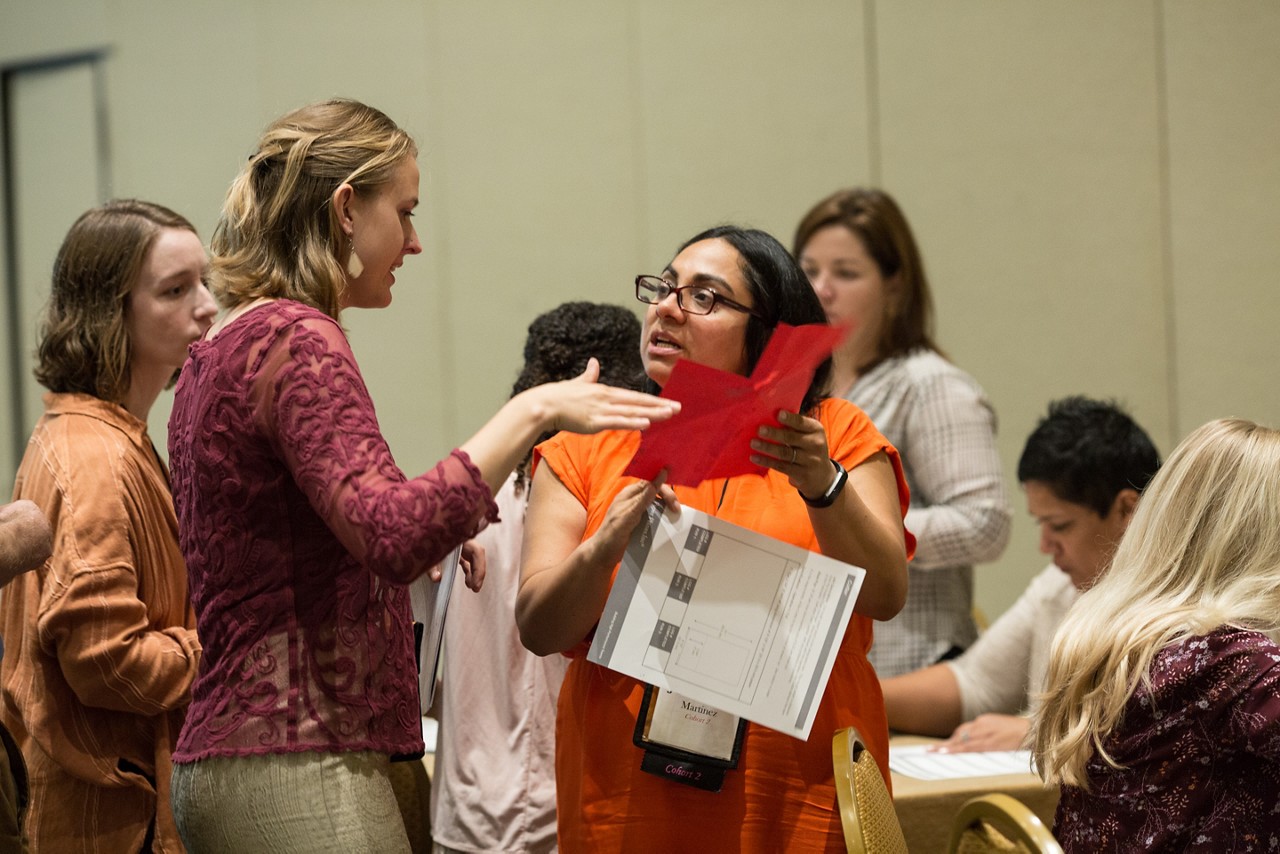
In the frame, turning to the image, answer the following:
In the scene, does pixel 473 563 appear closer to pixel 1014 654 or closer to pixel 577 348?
pixel 577 348

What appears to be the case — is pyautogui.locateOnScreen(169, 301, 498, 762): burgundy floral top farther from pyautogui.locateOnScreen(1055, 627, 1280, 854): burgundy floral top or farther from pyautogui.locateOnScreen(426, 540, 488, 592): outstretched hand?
pyautogui.locateOnScreen(1055, 627, 1280, 854): burgundy floral top

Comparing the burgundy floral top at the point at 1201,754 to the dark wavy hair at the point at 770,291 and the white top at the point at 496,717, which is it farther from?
the white top at the point at 496,717

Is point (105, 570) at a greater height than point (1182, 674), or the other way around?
point (105, 570)

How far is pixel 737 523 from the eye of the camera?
1.85 metres

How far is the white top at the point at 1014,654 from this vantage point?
2957 millimetres

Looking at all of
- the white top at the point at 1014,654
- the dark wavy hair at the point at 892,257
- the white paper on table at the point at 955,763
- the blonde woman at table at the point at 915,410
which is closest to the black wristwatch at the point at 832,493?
the white paper on table at the point at 955,763

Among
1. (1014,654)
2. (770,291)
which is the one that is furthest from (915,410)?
(770,291)

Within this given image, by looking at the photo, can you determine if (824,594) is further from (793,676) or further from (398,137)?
(398,137)

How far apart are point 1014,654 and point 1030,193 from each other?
85.8 inches

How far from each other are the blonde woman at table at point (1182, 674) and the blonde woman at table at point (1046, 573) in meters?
0.96

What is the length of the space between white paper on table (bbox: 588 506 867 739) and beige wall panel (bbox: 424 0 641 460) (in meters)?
2.92

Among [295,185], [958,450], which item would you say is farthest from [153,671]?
[958,450]

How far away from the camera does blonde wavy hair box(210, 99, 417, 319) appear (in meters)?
1.51

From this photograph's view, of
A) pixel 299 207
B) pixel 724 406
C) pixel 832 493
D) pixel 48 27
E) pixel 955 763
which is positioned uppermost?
pixel 48 27
